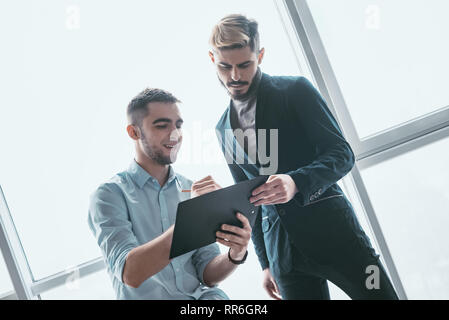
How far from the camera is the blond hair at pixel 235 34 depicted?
3.99 ft

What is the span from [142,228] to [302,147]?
630 millimetres

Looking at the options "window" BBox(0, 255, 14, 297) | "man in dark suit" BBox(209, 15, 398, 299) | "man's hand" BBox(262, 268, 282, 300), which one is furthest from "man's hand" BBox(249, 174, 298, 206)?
"window" BBox(0, 255, 14, 297)

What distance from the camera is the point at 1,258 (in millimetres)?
1703

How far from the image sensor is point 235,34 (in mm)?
1215

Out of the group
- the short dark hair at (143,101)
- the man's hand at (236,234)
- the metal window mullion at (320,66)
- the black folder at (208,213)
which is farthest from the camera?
the metal window mullion at (320,66)

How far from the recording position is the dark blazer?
1059mm

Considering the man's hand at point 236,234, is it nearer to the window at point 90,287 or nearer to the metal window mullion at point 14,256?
the window at point 90,287

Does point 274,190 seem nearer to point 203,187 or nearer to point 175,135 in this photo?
point 203,187

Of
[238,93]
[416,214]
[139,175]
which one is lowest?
[416,214]

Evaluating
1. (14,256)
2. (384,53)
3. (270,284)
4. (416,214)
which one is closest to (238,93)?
(270,284)

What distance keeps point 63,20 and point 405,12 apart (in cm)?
167

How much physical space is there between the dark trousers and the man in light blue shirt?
0.63 ft

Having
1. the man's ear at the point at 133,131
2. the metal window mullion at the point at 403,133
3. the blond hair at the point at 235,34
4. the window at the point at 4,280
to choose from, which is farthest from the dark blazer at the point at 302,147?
the window at the point at 4,280
